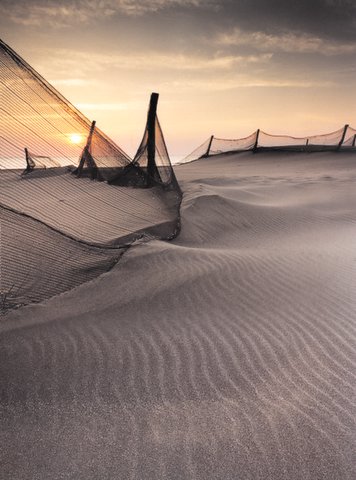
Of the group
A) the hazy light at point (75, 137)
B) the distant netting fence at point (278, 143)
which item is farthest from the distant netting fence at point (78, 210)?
the distant netting fence at point (278, 143)

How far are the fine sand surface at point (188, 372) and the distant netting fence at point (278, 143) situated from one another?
2115cm

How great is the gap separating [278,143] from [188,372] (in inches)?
1018

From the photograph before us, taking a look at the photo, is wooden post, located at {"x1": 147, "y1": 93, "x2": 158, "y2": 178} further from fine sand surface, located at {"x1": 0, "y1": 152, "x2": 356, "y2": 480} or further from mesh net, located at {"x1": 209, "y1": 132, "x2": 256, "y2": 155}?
mesh net, located at {"x1": 209, "y1": 132, "x2": 256, "y2": 155}

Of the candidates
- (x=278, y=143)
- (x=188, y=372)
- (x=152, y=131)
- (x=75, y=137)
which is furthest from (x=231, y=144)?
(x=188, y=372)

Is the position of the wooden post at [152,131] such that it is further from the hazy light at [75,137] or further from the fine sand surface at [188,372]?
the fine sand surface at [188,372]

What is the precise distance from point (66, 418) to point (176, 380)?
79 centimetres

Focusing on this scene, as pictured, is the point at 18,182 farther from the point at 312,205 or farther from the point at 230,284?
the point at 230,284

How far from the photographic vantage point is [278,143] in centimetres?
2719

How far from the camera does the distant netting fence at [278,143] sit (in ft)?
81.7

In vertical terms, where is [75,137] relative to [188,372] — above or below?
above

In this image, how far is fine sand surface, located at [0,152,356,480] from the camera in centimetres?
234

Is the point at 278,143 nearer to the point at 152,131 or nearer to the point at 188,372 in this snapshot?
the point at 152,131

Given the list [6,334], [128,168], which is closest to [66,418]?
[6,334]

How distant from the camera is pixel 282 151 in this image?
26000 millimetres
